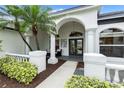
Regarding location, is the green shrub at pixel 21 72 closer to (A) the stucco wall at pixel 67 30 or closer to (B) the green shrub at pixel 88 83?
(B) the green shrub at pixel 88 83

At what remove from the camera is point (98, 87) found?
11.9ft

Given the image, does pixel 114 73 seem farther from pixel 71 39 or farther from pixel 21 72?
pixel 71 39

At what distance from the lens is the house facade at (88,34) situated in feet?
30.0

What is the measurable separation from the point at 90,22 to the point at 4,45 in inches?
337

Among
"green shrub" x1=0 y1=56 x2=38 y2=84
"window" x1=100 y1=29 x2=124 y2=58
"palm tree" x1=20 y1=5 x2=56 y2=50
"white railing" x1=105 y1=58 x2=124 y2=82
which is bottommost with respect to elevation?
"green shrub" x1=0 y1=56 x2=38 y2=84

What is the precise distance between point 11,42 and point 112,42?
10731 millimetres

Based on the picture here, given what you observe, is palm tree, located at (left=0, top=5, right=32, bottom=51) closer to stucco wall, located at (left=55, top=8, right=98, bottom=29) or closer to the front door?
stucco wall, located at (left=55, top=8, right=98, bottom=29)

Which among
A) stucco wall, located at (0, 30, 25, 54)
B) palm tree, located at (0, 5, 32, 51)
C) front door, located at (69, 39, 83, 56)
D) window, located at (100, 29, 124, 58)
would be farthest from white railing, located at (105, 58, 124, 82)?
front door, located at (69, 39, 83, 56)

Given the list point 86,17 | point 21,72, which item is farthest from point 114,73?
point 86,17

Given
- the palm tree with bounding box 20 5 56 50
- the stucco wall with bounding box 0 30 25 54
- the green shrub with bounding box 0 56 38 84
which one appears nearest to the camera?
the green shrub with bounding box 0 56 38 84

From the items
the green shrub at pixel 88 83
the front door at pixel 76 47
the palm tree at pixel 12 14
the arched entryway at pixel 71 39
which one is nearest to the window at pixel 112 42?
the arched entryway at pixel 71 39

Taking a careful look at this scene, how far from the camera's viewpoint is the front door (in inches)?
630
